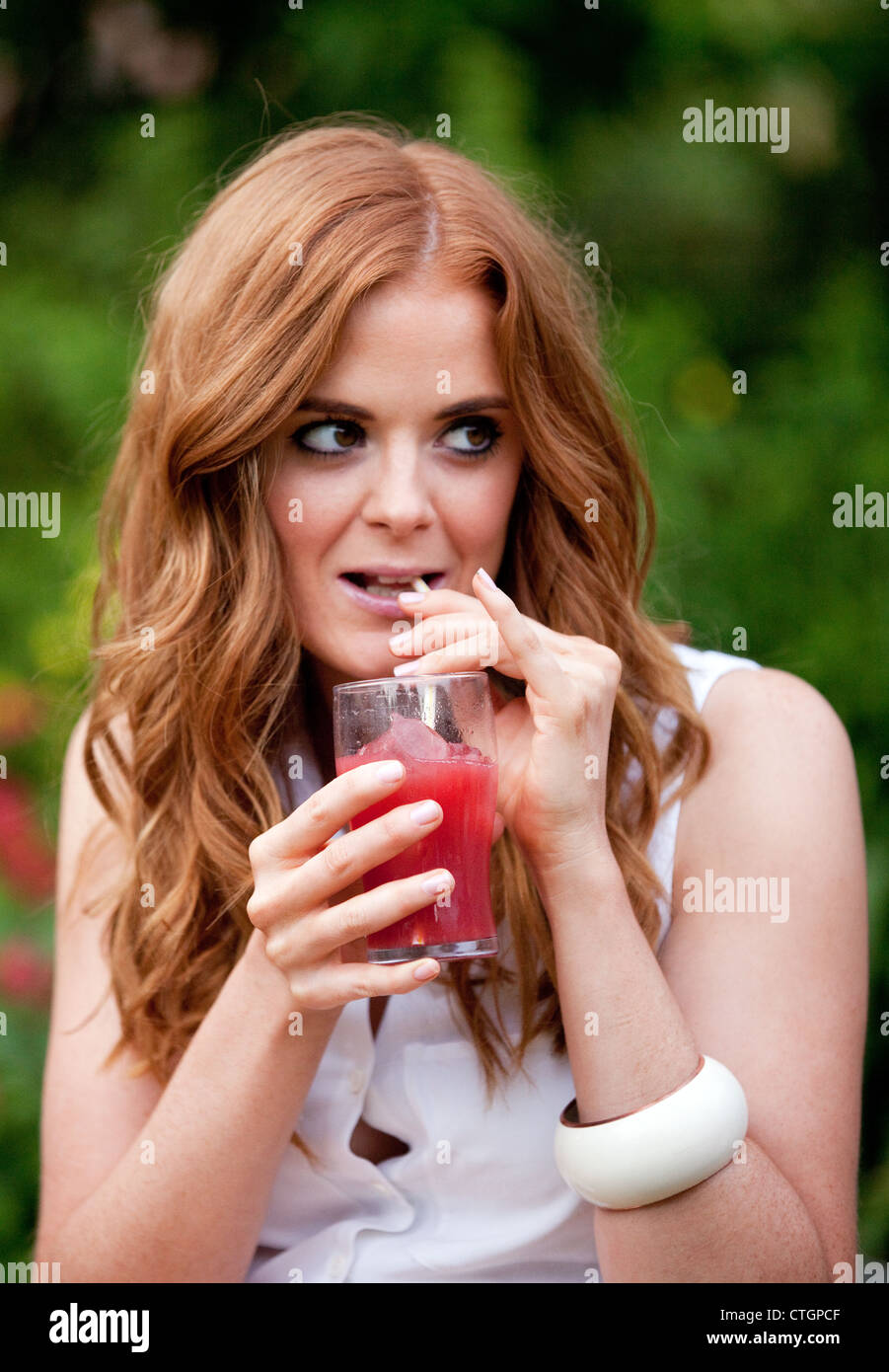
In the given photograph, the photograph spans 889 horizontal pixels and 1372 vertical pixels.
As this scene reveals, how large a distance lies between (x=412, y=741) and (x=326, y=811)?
16 cm

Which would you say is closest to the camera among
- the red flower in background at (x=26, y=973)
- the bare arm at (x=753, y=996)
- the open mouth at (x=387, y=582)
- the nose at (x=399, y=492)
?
the bare arm at (x=753, y=996)


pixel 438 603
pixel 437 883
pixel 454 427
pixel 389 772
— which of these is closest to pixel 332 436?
pixel 454 427

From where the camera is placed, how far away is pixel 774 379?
3.74 m

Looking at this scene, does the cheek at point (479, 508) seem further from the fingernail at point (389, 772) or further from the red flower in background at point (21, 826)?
the red flower in background at point (21, 826)

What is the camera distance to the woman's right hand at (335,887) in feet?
5.33

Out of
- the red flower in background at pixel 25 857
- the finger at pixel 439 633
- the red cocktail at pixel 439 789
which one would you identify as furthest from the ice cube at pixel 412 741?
the red flower in background at pixel 25 857

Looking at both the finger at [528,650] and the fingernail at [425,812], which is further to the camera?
the finger at [528,650]

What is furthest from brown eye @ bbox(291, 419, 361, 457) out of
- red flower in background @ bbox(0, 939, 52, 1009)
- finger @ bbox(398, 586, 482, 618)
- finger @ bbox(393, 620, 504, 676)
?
red flower in background @ bbox(0, 939, 52, 1009)

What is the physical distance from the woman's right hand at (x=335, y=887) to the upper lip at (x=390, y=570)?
560 millimetres

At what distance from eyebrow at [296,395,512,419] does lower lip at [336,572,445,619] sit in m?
0.27

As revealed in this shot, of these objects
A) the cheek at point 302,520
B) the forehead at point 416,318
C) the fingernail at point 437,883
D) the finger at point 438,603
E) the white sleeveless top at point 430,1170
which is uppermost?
the forehead at point 416,318

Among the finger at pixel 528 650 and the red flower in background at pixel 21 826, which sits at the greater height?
the finger at pixel 528 650

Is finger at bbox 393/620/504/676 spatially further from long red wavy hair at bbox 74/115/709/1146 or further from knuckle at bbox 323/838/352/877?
long red wavy hair at bbox 74/115/709/1146

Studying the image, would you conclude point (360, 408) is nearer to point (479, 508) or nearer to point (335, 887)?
point (479, 508)
